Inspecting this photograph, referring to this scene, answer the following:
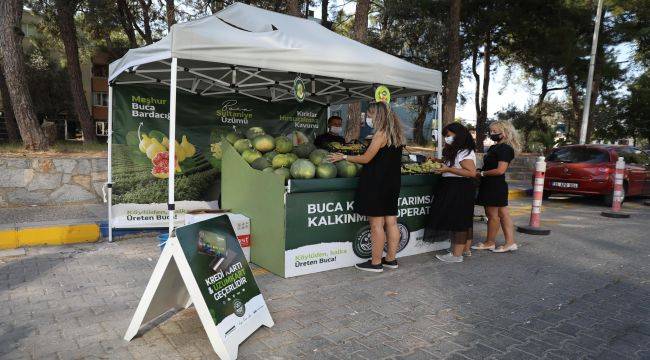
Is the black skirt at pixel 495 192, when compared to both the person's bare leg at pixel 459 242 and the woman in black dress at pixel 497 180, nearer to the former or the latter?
the woman in black dress at pixel 497 180

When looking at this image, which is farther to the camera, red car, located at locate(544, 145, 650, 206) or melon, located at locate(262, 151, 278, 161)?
red car, located at locate(544, 145, 650, 206)

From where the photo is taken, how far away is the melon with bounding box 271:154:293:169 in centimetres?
485

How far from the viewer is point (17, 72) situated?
8.27 m

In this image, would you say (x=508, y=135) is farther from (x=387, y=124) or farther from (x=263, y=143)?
(x=263, y=143)

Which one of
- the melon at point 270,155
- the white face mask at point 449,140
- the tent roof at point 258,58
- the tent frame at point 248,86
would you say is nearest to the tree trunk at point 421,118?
the tent frame at point 248,86

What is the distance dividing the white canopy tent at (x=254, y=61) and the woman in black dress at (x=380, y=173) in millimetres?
943

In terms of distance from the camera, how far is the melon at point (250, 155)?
5.14 metres

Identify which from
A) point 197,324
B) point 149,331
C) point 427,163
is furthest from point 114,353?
point 427,163

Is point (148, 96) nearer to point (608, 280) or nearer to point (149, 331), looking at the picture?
point (149, 331)

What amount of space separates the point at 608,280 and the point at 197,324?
4575 millimetres

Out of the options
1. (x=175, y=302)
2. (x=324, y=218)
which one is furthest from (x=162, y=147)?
(x=175, y=302)

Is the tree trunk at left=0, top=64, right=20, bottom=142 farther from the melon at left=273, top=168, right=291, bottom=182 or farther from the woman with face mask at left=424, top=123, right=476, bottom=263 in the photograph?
the woman with face mask at left=424, top=123, right=476, bottom=263

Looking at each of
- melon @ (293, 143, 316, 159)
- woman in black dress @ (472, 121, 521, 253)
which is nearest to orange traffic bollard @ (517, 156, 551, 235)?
woman in black dress @ (472, 121, 521, 253)

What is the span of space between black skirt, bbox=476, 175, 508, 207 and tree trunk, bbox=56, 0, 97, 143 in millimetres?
10825
